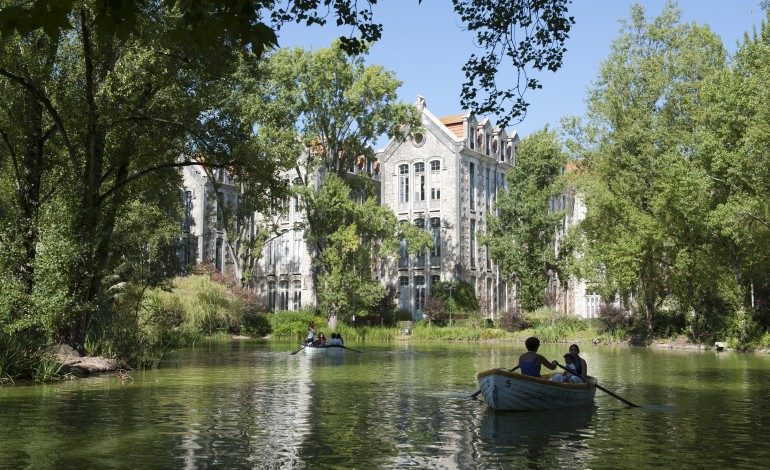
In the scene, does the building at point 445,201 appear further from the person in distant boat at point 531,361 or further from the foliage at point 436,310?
the person in distant boat at point 531,361

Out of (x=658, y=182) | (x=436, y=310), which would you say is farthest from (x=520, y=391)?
(x=436, y=310)

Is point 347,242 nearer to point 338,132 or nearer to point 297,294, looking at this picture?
point 338,132

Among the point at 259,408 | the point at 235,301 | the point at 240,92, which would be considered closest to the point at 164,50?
the point at 259,408

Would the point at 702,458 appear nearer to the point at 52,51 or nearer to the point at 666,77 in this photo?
the point at 52,51

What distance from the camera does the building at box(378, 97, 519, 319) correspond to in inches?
2682

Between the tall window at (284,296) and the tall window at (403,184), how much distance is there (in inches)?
547

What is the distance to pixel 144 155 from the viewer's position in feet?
97.2

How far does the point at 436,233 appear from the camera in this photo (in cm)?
6919

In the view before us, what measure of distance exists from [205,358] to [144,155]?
10.2 metres

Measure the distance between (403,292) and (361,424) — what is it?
53.9 meters

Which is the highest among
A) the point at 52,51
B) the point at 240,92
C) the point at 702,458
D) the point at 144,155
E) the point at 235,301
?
the point at 240,92

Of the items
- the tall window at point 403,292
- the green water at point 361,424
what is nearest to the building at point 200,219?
the tall window at point 403,292

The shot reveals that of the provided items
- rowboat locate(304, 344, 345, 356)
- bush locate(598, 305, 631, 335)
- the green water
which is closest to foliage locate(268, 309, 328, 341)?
rowboat locate(304, 344, 345, 356)

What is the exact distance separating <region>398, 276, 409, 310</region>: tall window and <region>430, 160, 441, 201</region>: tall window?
749cm
